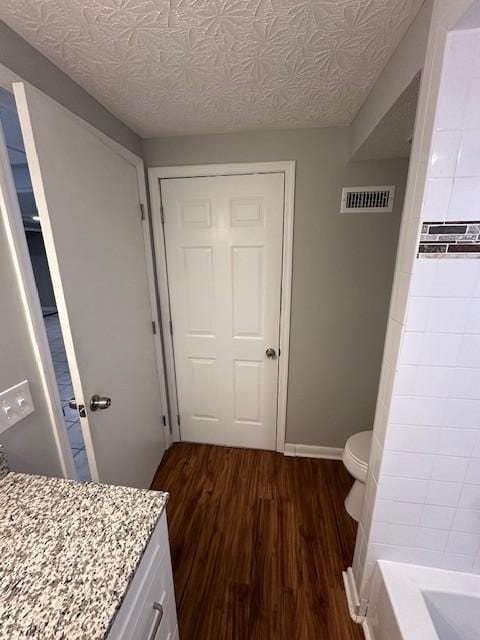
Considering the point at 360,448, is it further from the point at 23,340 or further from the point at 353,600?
the point at 23,340

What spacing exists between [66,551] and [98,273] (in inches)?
36.7

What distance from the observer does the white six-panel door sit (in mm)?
1612

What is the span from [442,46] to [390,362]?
0.85m

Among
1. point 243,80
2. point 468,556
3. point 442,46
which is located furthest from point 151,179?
point 468,556

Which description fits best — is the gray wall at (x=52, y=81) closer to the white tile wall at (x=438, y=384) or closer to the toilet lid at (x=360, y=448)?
the white tile wall at (x=438, y=384)

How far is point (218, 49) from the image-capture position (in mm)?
881

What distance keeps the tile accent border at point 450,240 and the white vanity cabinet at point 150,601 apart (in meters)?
1.07

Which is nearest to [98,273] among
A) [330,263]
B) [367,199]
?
[330,263]

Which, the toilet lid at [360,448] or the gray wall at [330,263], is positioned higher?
the gray wall at [330,263]

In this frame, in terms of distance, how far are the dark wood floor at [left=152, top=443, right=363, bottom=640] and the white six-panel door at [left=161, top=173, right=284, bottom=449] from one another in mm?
253

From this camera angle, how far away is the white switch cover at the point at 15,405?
81 cm

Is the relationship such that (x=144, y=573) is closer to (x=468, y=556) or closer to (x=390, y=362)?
(x=390, y=362)

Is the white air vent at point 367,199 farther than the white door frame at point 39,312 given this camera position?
Yes

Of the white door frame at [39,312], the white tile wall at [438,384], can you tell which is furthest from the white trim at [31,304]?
the white tile wall at [438,384]
